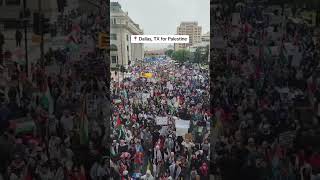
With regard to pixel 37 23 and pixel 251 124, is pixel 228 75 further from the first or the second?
pixel 37 23

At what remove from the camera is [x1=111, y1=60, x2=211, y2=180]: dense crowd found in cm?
677

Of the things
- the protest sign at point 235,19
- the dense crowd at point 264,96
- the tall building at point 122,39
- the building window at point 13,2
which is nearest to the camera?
the building window at point 13,2

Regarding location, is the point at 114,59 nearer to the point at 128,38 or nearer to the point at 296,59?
the point at 128,38

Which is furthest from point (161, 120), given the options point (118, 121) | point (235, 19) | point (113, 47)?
point (235, 19)

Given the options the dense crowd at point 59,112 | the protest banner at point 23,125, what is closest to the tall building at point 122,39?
the dense crowd at point 59,112

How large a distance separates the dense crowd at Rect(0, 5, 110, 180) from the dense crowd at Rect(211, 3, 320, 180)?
5.26ft

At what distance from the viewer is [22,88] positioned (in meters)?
6.30

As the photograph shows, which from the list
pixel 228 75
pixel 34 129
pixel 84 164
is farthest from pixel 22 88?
pixel 228 75

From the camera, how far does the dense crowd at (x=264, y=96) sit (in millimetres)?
6312

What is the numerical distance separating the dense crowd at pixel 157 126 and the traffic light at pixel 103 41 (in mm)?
480

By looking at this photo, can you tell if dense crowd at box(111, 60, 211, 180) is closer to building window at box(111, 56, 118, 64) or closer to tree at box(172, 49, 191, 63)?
tree at box(172, 49, 191, 63)

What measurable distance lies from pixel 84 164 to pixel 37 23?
1.98 m

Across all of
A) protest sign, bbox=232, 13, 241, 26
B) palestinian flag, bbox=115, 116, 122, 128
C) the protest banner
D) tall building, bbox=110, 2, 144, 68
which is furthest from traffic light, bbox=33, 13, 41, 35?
protest sign, bbox=232, 13, 241, 26

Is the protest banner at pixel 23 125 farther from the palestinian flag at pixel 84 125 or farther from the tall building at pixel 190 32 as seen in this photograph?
the tall building at pixel 190 32
